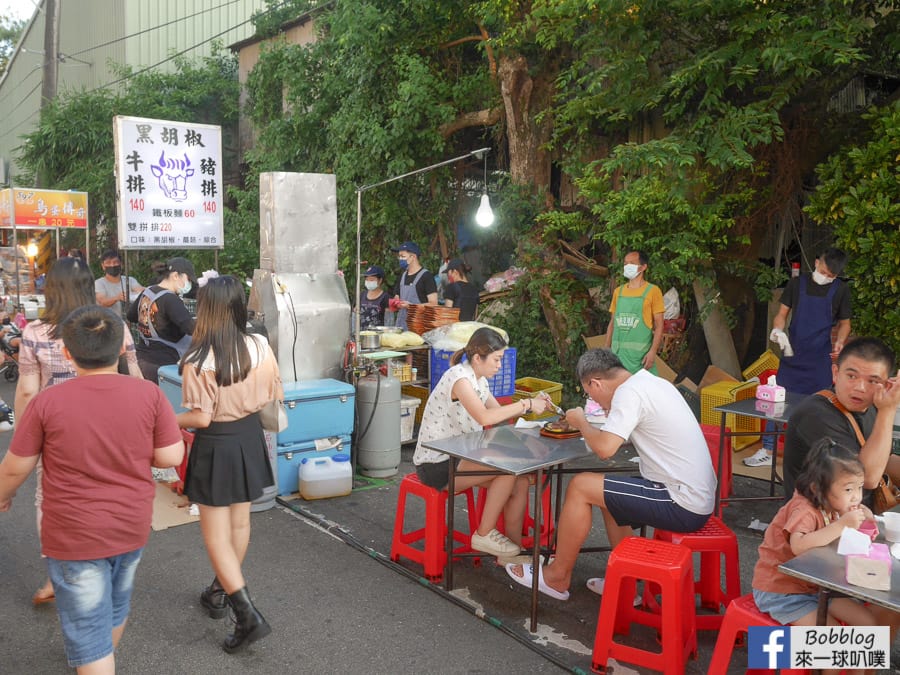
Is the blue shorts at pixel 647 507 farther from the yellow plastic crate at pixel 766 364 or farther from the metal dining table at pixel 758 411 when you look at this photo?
the yellow plastic crate at pixel 766 364

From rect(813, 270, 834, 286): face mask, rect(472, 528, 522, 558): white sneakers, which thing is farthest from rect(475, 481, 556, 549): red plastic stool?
rect(813, 270, 834, 286): face mask

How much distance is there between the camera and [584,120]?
30.4 ft

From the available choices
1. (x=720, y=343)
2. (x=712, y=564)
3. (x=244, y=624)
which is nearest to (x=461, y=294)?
(x=720, y=343)

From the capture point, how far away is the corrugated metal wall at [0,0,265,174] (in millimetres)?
19688

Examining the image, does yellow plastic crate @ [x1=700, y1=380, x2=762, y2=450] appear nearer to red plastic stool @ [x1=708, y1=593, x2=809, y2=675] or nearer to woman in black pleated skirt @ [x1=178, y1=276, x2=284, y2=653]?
red plastic stool @ [x1=708, y1=593, x2=809, y2=675]

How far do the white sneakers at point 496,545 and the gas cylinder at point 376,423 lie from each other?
2.18 meters

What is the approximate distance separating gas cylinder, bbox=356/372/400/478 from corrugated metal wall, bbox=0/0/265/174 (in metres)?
12.8

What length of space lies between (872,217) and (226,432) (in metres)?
5.77

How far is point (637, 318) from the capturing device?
23.7ft

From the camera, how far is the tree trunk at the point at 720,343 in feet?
28.8

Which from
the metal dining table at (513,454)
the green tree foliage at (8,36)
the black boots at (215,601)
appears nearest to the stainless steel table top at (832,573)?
the metal dining table at (513,454)

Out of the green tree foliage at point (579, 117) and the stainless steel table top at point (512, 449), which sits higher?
the green tree foliage at point (579, 117)

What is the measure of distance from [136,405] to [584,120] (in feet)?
24.4

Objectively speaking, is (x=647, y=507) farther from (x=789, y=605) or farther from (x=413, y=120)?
(x=413, y=120)
